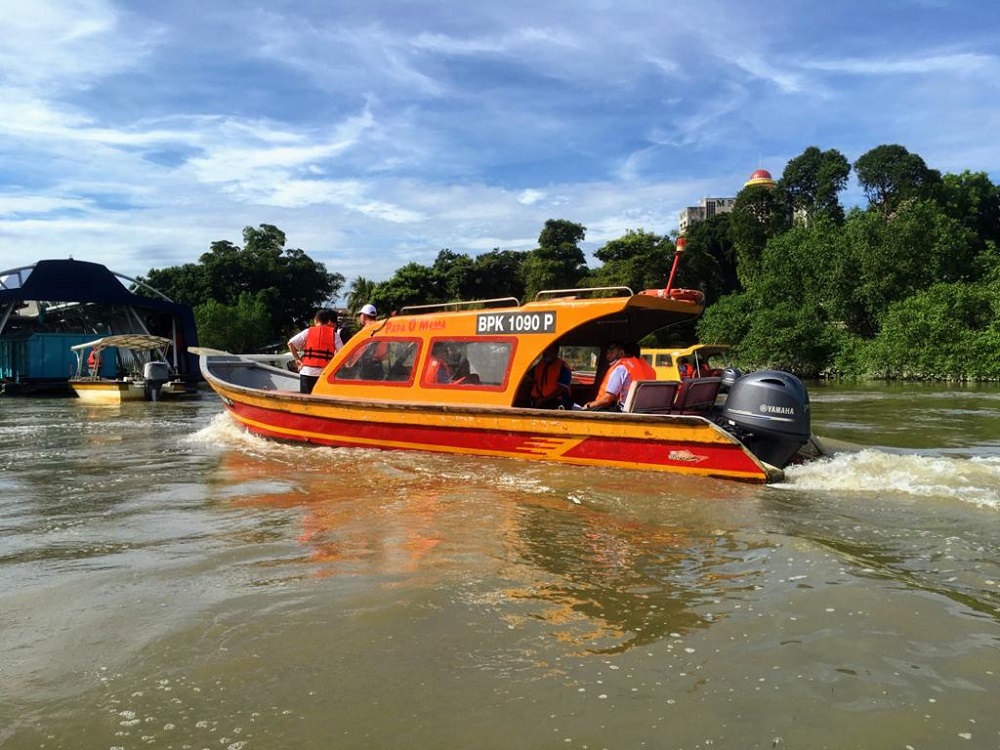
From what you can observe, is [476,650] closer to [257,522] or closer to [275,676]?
[275,676]

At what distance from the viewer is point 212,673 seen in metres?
2.89

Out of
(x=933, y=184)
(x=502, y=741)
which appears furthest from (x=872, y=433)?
(x=933, y=184)

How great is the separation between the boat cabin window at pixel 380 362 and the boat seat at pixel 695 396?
321 cm

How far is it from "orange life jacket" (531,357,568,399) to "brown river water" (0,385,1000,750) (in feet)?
5.52

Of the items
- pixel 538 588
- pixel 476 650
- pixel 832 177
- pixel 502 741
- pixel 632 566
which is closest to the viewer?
pixel 502 741

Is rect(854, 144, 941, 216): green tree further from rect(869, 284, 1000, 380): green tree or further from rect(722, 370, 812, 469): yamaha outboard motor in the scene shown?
rect(722, 370, 812, 469): yamaha outboard motor

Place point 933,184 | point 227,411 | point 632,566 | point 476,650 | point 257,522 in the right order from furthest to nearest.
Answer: point 933,184 < point 227,411 < point 257,522 < point 632,566 < point 476,650

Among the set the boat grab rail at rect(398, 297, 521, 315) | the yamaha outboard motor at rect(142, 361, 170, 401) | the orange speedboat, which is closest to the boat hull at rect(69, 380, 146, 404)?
the yamaha outboard motor at rect(142, 361, 170, 401)

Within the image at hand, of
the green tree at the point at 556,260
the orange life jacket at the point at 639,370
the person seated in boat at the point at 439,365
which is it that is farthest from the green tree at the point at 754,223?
the orange life jacket at the point at 639,370

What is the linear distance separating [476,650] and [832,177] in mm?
64285

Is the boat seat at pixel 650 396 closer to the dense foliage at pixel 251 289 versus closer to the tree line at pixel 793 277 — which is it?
the tree line at pixel 793 277

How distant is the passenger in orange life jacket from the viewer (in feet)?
34.6

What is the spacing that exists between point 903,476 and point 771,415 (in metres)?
1.12

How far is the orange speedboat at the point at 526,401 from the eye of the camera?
665cm
